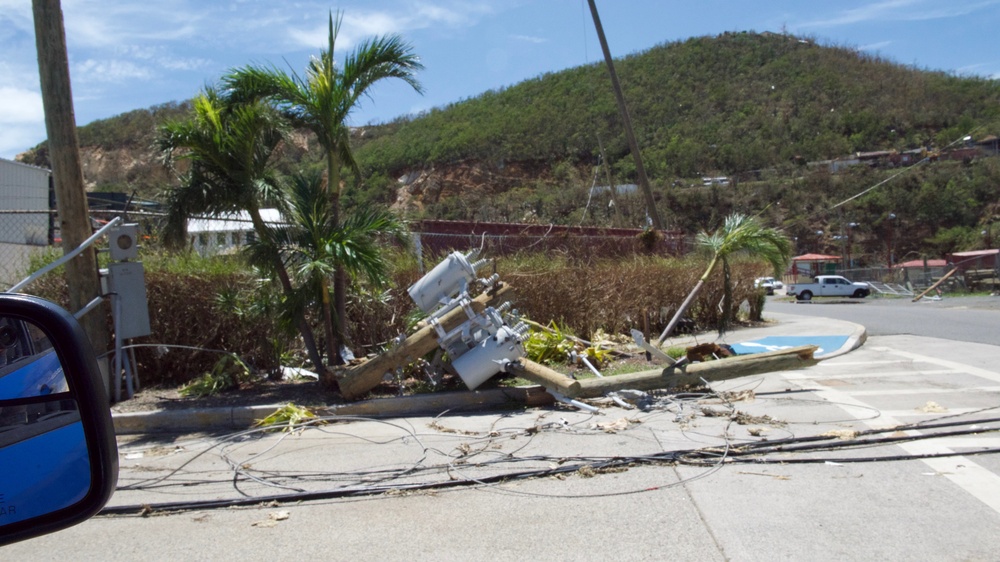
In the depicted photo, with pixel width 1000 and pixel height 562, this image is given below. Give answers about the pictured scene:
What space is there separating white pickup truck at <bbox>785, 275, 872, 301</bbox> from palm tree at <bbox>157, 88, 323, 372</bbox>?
1540 inches

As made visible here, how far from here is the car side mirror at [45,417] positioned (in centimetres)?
215

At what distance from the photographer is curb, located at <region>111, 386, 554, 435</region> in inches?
324

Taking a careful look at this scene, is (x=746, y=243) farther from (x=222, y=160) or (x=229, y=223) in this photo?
(x=229, y=223)

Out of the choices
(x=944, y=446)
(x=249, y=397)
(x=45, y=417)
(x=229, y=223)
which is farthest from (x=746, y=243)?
(x=45, y=417)

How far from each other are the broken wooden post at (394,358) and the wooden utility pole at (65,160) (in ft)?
10.2

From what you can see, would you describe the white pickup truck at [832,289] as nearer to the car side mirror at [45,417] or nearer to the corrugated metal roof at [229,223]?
the corrugated metal roof at [229,223]

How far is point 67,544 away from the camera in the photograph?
4.84 m

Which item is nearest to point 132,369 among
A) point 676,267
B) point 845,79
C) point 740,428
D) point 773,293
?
point 740,428

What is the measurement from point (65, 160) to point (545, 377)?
19.4 feet

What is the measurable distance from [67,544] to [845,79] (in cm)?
7329

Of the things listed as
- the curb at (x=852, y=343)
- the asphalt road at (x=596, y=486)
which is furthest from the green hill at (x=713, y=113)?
the asphalt road at (x=596, y=486)

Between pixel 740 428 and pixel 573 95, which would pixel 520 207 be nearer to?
pixel 573 95

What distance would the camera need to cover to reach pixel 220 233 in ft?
34.4

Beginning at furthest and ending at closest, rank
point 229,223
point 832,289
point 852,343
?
1. point 832,289
2. point 852,343
3. point 229,223
